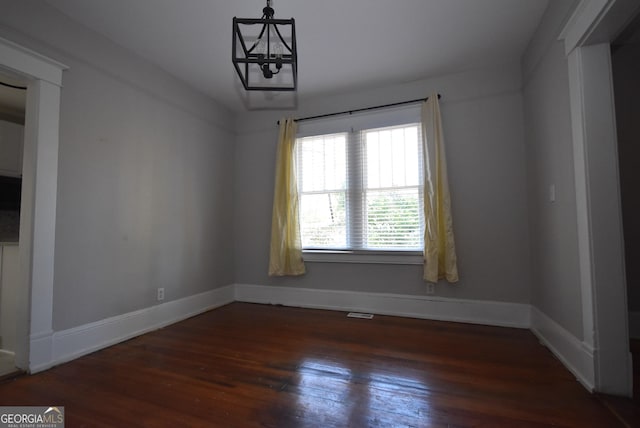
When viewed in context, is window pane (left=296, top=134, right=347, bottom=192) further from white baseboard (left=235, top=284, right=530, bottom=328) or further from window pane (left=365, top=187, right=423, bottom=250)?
white baseboard (left=235, top=284, right=530, bottom=328)

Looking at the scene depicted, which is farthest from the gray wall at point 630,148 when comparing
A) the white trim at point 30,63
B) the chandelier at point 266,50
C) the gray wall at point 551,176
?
the white trim at point 30,63

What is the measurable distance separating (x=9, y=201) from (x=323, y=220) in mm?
3439

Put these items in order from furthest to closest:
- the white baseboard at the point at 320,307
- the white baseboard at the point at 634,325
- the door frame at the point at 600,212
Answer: the white baseboard at the point at 634,325 < the white baseboard at the point at 320,307 < the door frame at the point at 600,212

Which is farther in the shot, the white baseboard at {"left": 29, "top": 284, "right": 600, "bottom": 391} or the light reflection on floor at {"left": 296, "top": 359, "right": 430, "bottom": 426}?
the white baseboard at {"left": 29, "top": 284, "right": 600, "bottom": 391}

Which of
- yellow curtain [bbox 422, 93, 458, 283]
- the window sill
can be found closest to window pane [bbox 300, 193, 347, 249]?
the window sill

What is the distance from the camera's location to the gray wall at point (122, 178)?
2.24 m

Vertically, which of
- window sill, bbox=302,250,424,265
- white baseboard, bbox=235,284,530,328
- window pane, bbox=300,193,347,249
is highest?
window pane, bbox=300,193,347,249

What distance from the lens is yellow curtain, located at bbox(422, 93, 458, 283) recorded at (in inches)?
119

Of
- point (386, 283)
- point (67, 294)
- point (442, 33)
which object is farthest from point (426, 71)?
point (67, 294)

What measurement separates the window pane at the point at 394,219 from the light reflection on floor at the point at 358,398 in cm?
161

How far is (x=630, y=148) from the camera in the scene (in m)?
2.67

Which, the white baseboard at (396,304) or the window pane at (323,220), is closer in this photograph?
the white baseboard at (396,304)

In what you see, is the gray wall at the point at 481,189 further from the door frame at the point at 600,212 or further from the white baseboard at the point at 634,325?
the door frame at the point at 600,212

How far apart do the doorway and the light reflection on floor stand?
2.22m
